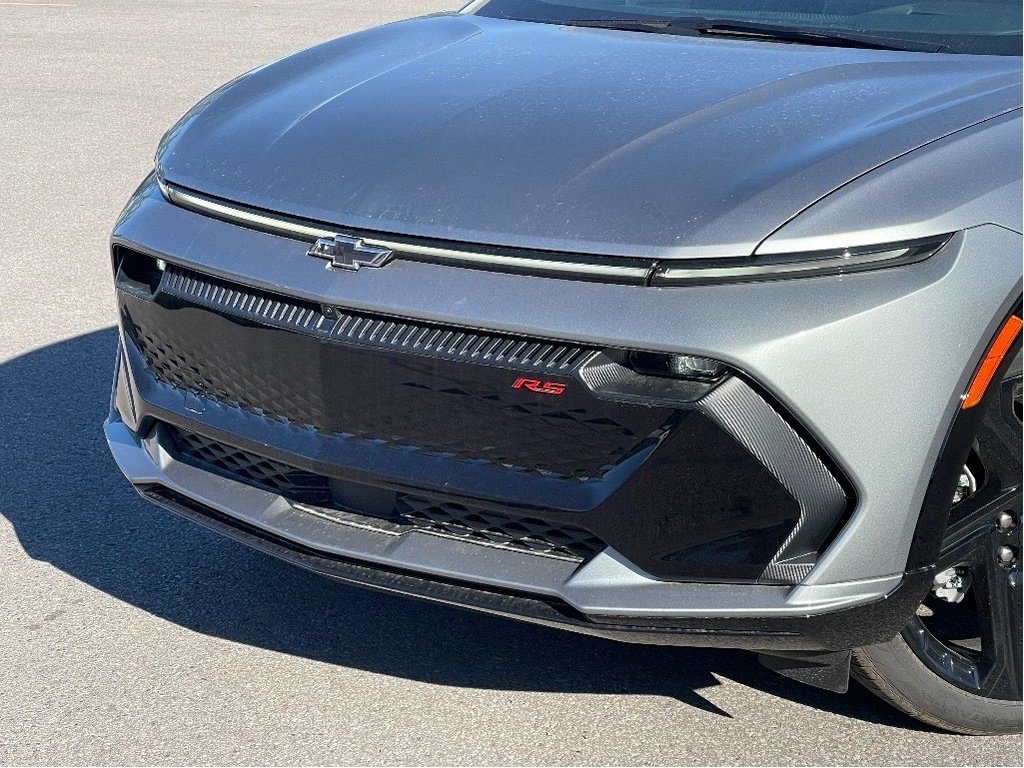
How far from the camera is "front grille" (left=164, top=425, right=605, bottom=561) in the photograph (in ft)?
8.09

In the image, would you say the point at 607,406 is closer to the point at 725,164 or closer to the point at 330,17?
the point at 725,164

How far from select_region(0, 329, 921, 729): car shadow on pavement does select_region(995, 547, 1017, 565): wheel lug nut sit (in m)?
0.42

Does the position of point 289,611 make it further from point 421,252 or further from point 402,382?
point 421,252

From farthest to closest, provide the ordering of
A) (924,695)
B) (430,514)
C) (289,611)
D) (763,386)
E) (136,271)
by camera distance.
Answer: (289,611) < (136,271) < (924,695) < (430,514) < (763,386)

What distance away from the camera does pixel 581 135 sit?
2.66 m

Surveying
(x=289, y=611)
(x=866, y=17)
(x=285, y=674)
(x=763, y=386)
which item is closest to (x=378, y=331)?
(x=763, y=386)

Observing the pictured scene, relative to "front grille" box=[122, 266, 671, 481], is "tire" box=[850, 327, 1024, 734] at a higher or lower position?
lower

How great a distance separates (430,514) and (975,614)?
1.13 meters

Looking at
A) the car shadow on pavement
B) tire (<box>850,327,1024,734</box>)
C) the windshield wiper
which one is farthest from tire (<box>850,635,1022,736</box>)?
the windshield wiper

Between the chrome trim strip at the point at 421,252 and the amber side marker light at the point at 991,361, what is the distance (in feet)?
1.87

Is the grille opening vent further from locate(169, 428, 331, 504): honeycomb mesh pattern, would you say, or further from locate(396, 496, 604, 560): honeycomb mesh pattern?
locate(396, 496, 604, 560): honeycomb mesh pattern

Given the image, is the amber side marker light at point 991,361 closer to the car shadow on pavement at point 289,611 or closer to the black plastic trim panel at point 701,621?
the black plastic trim panel at point 701,621

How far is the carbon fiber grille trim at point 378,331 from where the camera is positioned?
7.66 ft

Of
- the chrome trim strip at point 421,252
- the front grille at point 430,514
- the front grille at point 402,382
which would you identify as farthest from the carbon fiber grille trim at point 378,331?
the front grille at point 430,514
